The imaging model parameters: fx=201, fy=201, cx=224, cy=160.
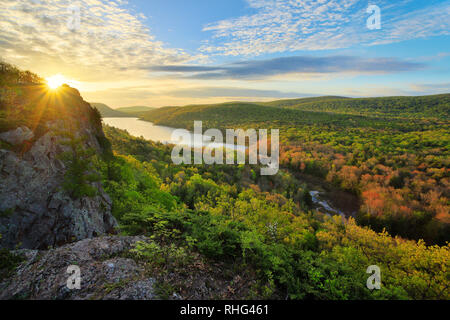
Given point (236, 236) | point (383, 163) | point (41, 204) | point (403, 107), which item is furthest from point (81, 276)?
point (403, 107)

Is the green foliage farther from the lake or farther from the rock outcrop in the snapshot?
the lake

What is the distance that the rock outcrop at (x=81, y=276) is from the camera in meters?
5.36

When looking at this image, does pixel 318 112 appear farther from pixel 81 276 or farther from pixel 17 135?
pixel 81 276

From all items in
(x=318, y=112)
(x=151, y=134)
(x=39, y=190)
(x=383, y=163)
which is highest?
(x=318, y=112)

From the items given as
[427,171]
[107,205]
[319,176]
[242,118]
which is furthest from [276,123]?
[107,205]

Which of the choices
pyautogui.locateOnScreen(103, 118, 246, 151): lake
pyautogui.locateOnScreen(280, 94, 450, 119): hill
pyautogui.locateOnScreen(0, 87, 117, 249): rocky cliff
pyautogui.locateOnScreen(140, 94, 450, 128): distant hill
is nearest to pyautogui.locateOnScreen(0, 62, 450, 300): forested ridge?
pyautogui.locateOnScreen(0, 87, 117, 249): rocky cliff

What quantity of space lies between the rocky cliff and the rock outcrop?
118 cm

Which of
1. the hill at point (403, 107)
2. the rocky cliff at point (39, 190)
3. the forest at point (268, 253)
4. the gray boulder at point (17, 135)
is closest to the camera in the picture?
the forest at point (268, 253)

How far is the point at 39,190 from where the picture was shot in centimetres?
828

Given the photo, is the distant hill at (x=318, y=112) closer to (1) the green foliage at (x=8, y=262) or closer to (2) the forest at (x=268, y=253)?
(2) the forest at (x=268, y=253)

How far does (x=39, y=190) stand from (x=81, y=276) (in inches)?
184

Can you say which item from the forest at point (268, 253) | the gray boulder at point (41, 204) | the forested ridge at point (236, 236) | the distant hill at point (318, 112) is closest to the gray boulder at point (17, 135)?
A: the forested ridge at point (236, 236)

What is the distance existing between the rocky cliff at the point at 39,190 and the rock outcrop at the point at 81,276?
3.88 ft

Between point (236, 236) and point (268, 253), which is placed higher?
point (236, 236)
